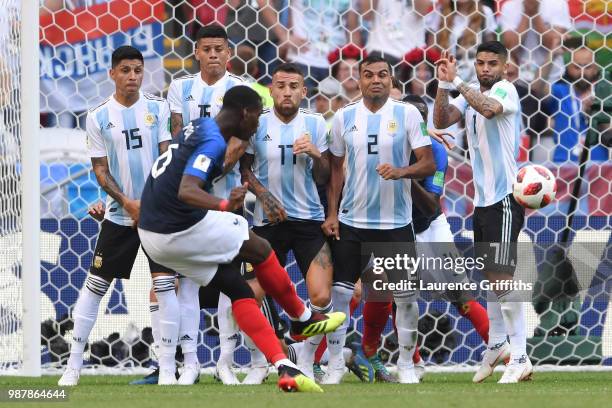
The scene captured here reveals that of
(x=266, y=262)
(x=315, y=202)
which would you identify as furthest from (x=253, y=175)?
(x=266, y=262)

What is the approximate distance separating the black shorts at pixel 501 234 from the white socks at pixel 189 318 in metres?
1.77

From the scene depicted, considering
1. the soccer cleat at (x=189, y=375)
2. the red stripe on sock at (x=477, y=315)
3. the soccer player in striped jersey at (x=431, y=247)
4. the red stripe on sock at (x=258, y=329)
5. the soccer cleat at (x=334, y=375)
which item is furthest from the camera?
the red stripe on sock at (x=477, y=315)

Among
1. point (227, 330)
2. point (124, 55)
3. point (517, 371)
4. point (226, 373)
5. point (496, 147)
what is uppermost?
point (124, 55)

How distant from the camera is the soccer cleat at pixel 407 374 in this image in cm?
784

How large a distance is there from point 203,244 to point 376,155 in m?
1.57

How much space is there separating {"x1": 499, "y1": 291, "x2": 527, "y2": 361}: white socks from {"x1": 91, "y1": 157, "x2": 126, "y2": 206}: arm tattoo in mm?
2393

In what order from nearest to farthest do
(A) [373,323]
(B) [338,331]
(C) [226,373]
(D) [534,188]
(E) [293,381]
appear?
1. (E) [293,381]
2. (D) [534,188]
3. (B) [338,331]
4. (C) [226,373]
5. (A) [373,323]

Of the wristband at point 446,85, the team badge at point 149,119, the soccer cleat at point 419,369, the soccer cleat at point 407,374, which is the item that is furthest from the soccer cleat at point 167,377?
the wristband at point 446,85

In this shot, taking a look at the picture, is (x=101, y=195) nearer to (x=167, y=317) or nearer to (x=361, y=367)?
(x=167, y=317)

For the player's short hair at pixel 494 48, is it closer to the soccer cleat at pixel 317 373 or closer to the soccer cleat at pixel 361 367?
the soccer cleat at pixel 361 367

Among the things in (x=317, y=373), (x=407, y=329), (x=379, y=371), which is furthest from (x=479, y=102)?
(x=317, y=373)

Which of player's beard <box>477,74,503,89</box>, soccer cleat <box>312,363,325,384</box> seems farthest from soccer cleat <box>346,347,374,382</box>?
player's beard <box>477,74,503,89</box>

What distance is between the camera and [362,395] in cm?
621

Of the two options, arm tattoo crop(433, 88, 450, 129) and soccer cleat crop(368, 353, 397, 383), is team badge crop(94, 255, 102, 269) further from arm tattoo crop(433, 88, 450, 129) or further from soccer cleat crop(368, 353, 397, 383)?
arm tattoo crop(433, 88, 450, 129)
